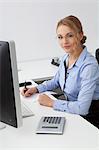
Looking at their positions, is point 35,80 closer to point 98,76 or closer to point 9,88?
point 98,76

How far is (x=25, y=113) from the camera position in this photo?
1635mm

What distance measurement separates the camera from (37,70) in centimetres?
282

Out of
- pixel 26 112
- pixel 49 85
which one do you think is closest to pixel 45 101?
pixel 26 112

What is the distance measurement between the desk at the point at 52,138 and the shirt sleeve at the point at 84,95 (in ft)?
0.51

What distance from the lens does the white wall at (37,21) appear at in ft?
10.0

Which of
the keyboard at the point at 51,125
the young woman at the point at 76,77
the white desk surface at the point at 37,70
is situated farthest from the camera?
the white desk surface at the point at 37,70

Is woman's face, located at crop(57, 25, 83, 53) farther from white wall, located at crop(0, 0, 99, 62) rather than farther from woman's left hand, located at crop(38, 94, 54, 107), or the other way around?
white wall, located at crop(0, 0, 99, 62)

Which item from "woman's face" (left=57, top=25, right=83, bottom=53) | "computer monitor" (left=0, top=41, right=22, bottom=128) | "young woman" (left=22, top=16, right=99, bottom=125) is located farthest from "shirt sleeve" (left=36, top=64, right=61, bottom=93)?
"computer monitor" (left=0, top=41, right=22, bottom=128)

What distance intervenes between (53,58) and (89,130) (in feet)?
6.32

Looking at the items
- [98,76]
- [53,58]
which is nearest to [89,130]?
[98,76]

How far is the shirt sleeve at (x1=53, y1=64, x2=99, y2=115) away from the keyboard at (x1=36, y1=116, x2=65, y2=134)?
19 cm

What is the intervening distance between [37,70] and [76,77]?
951mm

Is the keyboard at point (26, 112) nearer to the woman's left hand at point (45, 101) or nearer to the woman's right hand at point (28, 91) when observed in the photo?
the woman's left hand at point (45, 101)

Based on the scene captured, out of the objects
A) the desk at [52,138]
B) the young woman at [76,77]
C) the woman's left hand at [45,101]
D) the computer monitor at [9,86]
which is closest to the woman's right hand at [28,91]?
the young woman at [76,77]
